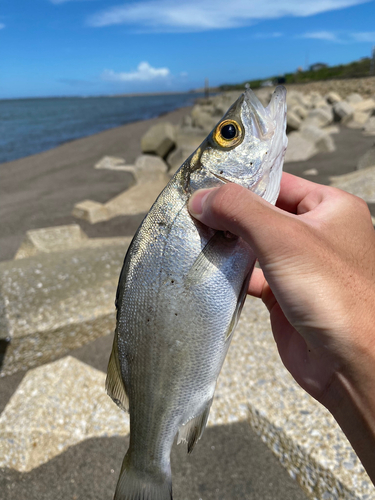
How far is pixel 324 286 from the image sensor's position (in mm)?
1538

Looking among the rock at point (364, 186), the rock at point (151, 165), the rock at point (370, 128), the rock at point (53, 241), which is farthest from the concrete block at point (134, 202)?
the rock at point (370, 128)

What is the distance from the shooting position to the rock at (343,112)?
70.6 feet

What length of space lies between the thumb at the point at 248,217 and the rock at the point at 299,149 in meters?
11.9

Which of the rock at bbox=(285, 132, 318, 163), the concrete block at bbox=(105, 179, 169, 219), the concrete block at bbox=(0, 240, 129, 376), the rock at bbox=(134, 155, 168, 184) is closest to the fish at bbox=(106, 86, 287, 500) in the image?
the concrete block at bbox=(0, 240, 129, 376)

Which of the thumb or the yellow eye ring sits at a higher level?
the yellow eye ring

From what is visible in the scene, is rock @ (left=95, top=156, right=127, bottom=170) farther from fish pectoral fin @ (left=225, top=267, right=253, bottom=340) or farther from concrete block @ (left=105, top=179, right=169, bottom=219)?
fish pectoral fin @ (left=225, top=267, right=253, bottom=340)

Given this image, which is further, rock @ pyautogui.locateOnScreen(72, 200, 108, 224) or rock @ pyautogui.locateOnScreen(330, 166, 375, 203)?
rock @ pyautogui.locateOnScreen(72, 200, 108, 224)

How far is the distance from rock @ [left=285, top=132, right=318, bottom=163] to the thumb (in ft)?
39.1

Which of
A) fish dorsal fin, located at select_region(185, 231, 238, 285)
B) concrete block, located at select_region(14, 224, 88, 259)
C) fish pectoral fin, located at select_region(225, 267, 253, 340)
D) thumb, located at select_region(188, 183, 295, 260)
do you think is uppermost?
thumb, located at select_region(188, 183, 295, 260)

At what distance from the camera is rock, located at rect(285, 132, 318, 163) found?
1286cm

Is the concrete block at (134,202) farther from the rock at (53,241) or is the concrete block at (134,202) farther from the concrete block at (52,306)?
the concrete block at (52,306)

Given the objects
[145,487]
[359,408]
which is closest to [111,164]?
[145,487]

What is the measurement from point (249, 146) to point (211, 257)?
583 millimetres

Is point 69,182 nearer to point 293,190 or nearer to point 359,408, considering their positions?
point 293,190
